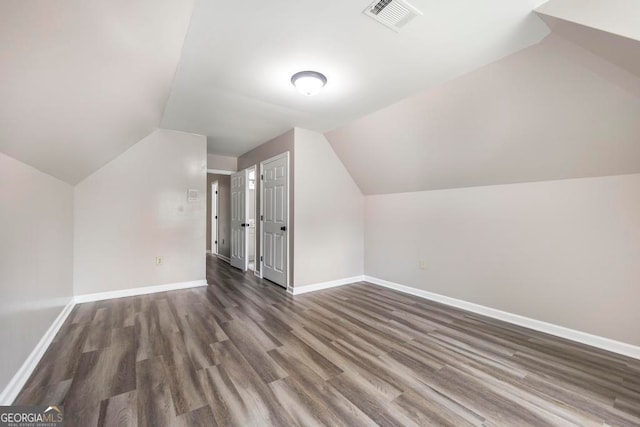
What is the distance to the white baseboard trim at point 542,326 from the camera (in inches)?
86.4

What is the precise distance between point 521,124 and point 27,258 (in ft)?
13.5

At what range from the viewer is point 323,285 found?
4.02 m

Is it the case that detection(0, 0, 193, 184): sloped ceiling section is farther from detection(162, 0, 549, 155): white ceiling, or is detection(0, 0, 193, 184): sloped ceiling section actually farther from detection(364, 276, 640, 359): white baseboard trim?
detection(364, 276, 640, 359): white baseboard trim

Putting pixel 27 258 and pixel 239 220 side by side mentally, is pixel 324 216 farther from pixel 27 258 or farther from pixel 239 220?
pixel 27 258

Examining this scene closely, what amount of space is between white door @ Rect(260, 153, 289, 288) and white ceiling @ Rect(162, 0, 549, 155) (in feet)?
3.88

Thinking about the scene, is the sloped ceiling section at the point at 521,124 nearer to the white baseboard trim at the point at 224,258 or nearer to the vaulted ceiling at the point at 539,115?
the vaulted ceiling at the point at 539,115

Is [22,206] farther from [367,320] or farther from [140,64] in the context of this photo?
[367,320]

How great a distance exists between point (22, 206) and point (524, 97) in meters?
3.92

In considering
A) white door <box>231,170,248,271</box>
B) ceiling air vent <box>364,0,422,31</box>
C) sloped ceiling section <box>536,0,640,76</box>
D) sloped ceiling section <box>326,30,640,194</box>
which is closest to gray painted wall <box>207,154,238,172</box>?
white door <box>231,170,248,271</box>

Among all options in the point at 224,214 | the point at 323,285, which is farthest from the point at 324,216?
the point at 224,214

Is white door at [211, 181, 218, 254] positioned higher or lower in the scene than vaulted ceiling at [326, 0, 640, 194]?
lower

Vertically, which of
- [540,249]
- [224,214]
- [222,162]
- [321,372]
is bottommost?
[321,372]

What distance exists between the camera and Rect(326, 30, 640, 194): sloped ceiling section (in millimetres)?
1894

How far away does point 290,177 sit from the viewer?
12.6 feet
